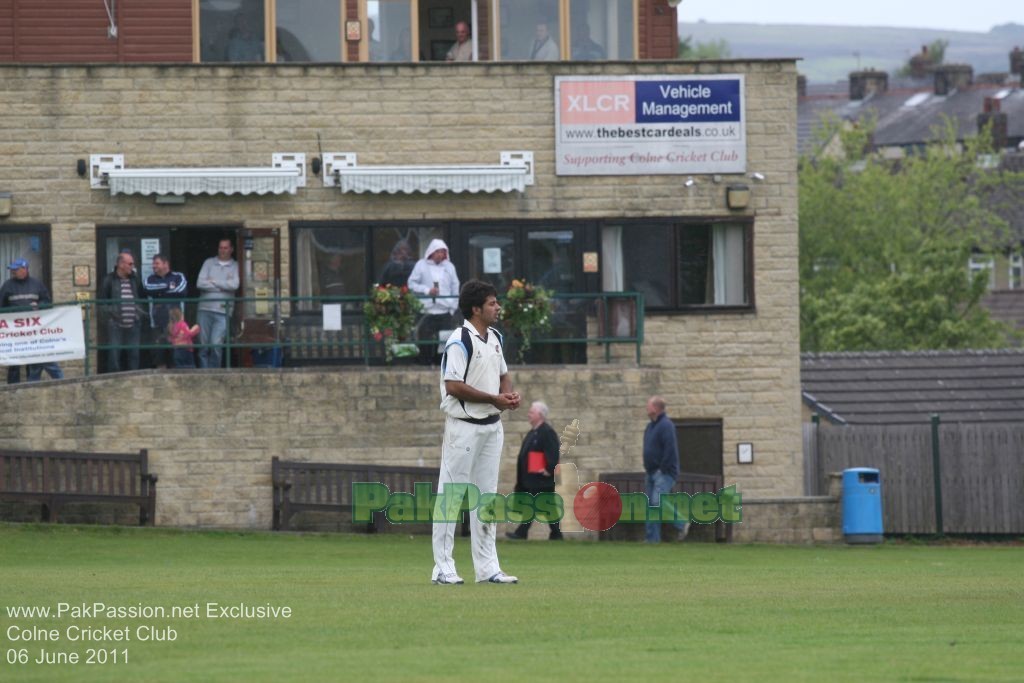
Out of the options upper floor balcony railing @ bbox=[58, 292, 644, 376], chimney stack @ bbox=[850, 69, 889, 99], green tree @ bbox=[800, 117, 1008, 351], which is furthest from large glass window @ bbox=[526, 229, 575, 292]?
chimney stack @ bbox=[850, 69, 889, 99]

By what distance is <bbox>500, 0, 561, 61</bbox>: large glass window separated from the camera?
91.7 feet

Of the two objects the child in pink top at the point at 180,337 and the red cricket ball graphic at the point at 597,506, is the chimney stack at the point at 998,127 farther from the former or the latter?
the child in pink top at the point at 180,337

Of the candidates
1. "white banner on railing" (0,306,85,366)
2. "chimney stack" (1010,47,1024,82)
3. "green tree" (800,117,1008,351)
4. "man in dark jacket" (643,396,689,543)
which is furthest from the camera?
"chimney stack" (1010,47,1024,82)

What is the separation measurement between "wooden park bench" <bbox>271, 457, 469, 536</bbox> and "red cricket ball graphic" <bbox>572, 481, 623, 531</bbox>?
5.96 feet

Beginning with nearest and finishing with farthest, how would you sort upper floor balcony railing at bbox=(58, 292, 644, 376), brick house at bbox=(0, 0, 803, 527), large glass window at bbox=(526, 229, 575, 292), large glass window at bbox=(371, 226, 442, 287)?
upper floor balcony railing at bbox=(58, 292, 644, 376) → brick house at bbox=(0, 0, 803, 527) → large glass window at bbox=(371, 226, 442, 287) → large glass window at bbox=(526, 229, 575, 292)

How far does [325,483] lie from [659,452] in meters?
4.21

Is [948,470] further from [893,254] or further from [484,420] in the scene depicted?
[893,254]

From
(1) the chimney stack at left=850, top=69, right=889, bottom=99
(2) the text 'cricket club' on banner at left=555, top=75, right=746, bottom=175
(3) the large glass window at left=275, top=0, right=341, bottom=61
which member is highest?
(1) the chimney stack at left=850, top=69, right=889, bottom=99

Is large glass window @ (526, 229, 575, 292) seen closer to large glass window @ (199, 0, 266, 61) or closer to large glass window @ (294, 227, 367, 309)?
large glass window @ (294, 227, 367, 309)

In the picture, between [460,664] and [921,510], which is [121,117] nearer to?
[921,510]

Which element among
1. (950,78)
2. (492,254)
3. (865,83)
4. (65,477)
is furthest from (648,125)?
(865,83)

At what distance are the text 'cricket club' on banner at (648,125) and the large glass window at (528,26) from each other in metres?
1.15

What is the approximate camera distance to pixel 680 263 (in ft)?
90.1

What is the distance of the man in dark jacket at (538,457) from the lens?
23297 millimetres
